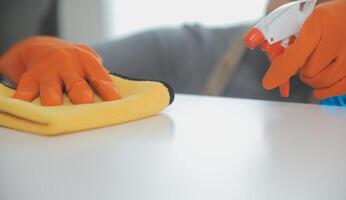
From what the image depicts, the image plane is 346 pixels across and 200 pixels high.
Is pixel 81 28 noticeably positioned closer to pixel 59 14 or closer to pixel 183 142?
pixel 59 14

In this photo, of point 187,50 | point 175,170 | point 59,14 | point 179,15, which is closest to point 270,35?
point 175,170

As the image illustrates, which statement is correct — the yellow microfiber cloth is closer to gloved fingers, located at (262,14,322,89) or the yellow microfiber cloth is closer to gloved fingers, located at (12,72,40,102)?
gloved fingers, located at (12,72,40,102)

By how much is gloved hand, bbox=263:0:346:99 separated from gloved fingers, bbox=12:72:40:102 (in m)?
0.25

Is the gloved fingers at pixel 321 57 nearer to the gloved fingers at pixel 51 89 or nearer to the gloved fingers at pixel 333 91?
the gloved fingers at pixel 333 91

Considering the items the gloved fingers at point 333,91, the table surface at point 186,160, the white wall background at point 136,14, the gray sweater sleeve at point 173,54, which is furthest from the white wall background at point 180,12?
the table surface at point 186,160

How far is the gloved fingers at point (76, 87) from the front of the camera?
0.45m

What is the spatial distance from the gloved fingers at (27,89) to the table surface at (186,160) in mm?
62

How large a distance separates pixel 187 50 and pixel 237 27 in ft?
0.40

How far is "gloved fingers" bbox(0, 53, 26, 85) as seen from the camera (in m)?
0.61

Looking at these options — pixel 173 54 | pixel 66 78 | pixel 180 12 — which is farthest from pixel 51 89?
pixel 180 12

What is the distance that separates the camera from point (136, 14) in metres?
1.33

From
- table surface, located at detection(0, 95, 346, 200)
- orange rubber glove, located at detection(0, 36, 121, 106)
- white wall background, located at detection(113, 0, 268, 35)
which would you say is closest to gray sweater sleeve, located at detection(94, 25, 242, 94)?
white wall background, located at detection(113, 0, 268, 35)

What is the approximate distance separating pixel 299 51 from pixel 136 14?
3.09 feet

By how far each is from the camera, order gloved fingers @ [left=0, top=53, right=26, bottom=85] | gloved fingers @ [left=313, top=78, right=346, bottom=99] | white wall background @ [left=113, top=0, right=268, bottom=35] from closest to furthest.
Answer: gloved fingers @ [left=313, top=78, right=346, bottom=99]
gloved fingers @ [left=0, top=53, right=26, bottom=85]
white wall background @ [left=113, top=0, right=268, bottom=35]
